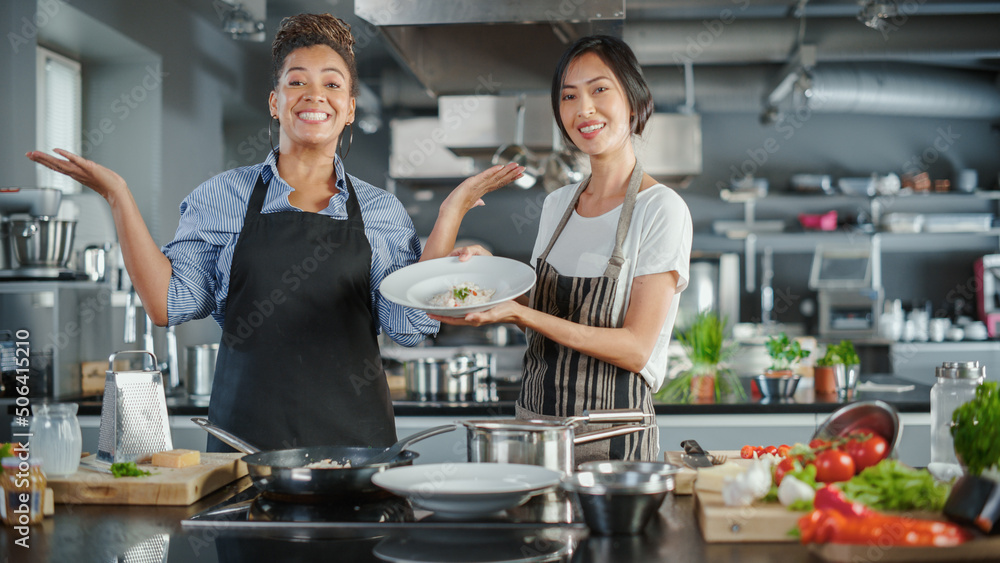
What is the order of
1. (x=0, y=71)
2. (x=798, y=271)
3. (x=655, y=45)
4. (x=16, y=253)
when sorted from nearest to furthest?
1. (x=16, y=253)
2. (x=0, y=71)
3. (x=655, y=45)
4. (x=798, y=271)

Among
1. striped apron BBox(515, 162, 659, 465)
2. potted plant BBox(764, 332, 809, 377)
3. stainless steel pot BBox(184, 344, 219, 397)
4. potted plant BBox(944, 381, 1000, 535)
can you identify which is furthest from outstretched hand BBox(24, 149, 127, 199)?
potted plant BBox(764, 332, 809, 377)

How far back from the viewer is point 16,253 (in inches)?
127

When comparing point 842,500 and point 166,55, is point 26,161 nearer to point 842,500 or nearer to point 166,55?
point 166,55

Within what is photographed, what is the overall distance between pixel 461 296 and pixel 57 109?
3.51 m

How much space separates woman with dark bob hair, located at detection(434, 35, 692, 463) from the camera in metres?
1.71

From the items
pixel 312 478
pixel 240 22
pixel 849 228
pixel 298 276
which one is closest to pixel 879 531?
pixel 312 478

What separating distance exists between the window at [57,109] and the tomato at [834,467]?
3.83 meters

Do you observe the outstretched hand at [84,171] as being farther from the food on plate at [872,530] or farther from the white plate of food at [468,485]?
the food on plate at [872,530]

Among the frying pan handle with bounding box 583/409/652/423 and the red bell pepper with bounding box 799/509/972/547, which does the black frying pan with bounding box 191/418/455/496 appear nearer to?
the frying pan handle with bounding box 583/409/652/423

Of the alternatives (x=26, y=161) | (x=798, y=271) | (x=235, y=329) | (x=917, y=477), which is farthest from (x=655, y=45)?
(x=917, y=477)

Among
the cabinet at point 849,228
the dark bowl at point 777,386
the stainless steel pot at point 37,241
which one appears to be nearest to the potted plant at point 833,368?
the dark bowl at point 777,386

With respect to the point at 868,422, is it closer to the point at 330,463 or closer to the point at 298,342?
the point at 330,463

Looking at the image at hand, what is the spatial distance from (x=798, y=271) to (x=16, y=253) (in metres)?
6.12

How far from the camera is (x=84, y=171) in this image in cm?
149
